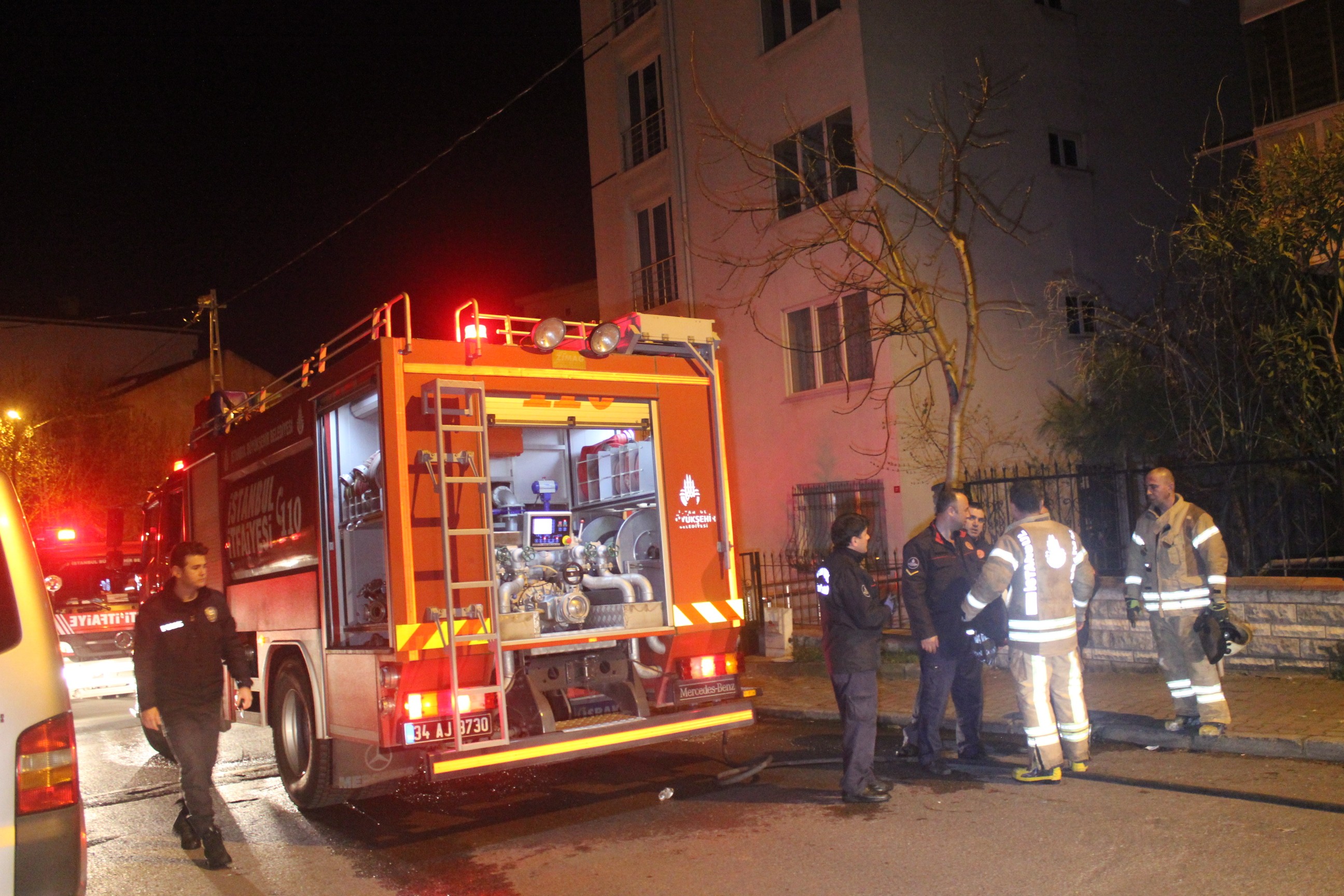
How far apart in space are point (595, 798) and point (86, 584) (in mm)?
10531

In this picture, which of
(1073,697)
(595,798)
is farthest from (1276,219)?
(595,798)

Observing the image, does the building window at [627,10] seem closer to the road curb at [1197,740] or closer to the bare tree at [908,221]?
the bare tree at [908,221]

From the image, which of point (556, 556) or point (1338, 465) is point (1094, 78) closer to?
point (1338, 465)

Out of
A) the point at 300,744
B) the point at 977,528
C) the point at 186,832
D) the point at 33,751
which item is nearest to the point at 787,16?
the point at 977,528

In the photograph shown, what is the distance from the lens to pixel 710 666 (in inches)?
285

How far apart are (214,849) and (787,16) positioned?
14.9 metres

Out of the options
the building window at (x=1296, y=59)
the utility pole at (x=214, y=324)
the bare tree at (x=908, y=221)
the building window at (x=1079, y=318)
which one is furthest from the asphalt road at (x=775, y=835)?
the utility pole at (x=214, y=324)

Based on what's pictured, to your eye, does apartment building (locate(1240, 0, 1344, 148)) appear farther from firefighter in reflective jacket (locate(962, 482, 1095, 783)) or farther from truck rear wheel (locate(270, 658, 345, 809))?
truck rear wheel (locate(270, 658, 345, 809))

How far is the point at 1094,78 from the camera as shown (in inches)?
739

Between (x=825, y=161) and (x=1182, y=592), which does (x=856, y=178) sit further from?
(x=1182, y=592)

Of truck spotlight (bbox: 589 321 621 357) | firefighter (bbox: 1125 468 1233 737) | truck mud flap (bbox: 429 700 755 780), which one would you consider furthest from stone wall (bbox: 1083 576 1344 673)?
truck spotlight (bbox: 589 321 621 357)

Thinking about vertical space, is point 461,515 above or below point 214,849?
above

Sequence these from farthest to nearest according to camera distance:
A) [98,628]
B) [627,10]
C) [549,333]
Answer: [627,10] < [98,628] < [549,333]

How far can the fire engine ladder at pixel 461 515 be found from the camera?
6.06 metres
